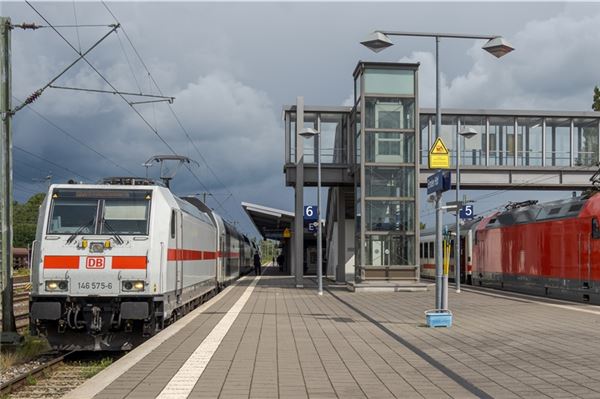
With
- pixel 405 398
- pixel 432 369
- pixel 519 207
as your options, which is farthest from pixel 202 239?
pixel 519 207

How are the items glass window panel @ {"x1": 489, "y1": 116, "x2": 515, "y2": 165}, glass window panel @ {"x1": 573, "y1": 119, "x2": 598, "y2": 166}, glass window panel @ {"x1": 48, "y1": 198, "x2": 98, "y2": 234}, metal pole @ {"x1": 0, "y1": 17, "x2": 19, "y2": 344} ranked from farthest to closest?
glass window panel @ {"x1": 573, "y1": 119, "x2": 598, "y2": 166} < glass window panel @ {"x1": 489, "y1": 116, "x2": 515, "y2": 165} < metal pole @ {"x1": 0, "y1": 17, "x2": 19, "y2": 344} < glass window panel @ {"x1": 48, "y1": 198, "x2": 98, "y2": 234}

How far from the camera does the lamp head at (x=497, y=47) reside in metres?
14.0

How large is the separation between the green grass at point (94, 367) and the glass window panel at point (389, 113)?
55.0 feet

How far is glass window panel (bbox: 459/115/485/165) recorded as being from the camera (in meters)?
32.7

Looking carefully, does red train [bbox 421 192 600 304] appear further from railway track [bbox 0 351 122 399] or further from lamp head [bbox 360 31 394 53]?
railway track [bbox 0 351 122 399]

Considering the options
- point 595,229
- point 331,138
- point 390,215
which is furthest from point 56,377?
point 331,138

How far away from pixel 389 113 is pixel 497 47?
41.5 feet

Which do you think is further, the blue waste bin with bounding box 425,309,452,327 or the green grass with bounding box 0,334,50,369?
the blue waste bin with bounding box 425,309,452,327

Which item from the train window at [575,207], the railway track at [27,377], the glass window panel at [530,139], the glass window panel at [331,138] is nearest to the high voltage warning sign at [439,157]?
the railway track at [27,377]

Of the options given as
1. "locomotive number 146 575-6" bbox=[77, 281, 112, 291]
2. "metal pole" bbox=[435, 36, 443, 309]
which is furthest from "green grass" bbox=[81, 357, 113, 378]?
"metal pole" bbox=[435, 36, 443, 309]

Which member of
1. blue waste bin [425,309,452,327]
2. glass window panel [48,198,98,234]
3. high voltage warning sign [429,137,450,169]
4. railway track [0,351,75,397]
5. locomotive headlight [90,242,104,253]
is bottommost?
railway track [0,351,75,397]

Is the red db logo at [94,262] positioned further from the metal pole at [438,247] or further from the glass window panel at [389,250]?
the glass window panel at [389,250]

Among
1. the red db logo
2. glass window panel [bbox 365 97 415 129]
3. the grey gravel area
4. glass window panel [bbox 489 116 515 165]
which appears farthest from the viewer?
glass window panel [bbox 489 116 515 165]

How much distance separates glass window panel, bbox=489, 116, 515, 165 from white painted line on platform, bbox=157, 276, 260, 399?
72.2 ft
